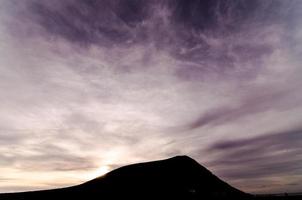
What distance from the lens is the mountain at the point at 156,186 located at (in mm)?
19997

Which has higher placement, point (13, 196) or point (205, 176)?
point (205, 176)

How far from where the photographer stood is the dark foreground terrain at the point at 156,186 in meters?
20.0

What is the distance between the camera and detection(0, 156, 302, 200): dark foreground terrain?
1998 cm

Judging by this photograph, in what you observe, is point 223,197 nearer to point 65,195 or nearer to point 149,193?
point 149,193

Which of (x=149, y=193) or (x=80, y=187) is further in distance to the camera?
(x=80, y=187)

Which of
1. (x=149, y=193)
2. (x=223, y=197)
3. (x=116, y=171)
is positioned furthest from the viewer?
(x=116, y=171)

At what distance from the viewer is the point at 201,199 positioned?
66.0ft

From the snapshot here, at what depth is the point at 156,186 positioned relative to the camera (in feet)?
67.1

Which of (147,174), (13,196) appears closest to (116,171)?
(147,174)

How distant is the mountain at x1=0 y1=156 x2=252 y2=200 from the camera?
2000 centimetres

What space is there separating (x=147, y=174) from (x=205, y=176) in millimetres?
5024

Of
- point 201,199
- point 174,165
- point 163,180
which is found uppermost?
point 174,165

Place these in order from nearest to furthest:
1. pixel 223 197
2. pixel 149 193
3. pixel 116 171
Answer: pixel 149 193 → pixel 223 197 → pixel 116 171

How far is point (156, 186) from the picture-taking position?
20453 millimetres
